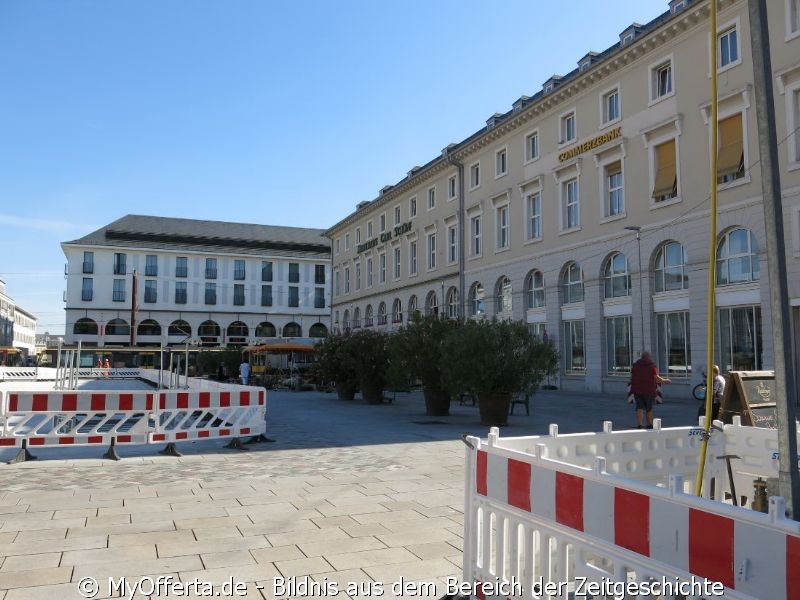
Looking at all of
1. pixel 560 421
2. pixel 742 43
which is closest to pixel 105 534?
pixel 560 421

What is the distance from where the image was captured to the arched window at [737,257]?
2419cm

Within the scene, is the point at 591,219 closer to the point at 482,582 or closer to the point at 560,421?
the point at 560,421

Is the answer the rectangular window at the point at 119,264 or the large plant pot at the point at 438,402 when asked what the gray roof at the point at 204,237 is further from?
the large plant pot at the point at 438,402

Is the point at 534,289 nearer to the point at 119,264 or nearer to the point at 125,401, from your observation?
the point at 125,401

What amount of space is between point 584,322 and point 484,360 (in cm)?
1830

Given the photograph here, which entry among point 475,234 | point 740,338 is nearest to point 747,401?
point 740,338

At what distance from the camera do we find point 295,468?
32.0 feet

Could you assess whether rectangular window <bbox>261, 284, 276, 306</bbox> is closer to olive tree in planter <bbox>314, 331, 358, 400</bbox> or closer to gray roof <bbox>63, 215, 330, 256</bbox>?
gray roof <bbox>63, 215, 330, 256</bbox>

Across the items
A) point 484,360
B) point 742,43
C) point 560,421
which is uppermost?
point 742,43

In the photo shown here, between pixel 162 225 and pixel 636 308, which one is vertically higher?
pixel 162 225

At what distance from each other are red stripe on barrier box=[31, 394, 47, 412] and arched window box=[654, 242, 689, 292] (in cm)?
2321

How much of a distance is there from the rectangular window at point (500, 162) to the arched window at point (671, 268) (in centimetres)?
1326

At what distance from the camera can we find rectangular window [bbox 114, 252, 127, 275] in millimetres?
81312

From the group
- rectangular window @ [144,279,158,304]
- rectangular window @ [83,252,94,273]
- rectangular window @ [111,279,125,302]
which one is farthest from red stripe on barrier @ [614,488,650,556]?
rectangular window @ [83,252,94,273]
